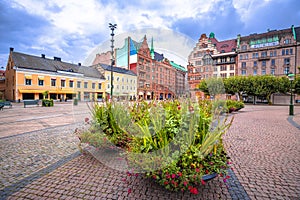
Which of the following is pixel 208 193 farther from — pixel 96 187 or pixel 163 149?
pixel 96 187

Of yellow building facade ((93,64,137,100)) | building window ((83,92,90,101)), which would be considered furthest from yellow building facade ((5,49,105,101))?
yellow building facade ((93,64,137,100))

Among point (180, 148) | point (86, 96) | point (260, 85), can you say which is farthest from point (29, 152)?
point (260, 85)

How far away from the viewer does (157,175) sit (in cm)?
228

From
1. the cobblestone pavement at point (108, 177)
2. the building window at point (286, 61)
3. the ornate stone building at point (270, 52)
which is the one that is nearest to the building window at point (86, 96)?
the cobblestone pavement at point (108, 177)

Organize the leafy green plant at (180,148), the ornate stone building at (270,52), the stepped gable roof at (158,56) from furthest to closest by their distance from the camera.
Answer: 1. the ornate stone building at (270,52)
2. the stepped gable roof at (158,56)
3. the leafy green plant at (180,148)

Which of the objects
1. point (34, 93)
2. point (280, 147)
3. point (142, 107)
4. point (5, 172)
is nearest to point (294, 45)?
point (280, 147)

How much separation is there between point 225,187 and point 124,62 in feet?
10.3

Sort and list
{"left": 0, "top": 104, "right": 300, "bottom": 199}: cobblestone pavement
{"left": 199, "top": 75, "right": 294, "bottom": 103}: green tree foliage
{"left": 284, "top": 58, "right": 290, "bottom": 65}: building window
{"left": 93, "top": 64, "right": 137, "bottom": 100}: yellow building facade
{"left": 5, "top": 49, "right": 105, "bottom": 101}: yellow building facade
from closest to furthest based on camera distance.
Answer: {"left": 0, "top": 104, "right": 300, "bottom": 199}: cobblestone pavement < {"left": 93, "top": 64, "right": 137, "bottom": 100}: yellow building facade < {"left": 5, "top": 49, "right": 105, "bottom": 101}: yellow building facade < {"left": 199, "top": 75, "right": 294, "bottom": 103}: green tree foliage < {"left": 284, "top": 58, "right": 290, "bottom": 65}: building window

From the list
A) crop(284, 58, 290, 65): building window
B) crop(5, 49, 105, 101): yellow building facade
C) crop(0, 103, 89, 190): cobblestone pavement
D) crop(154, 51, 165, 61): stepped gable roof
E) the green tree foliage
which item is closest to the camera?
crop(154, 51, 165, 61): stepped gable roof

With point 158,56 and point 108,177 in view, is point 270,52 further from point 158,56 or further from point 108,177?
point 108,177

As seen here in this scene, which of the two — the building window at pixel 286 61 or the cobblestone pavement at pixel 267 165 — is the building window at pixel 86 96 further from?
the building window at pixel 286 61

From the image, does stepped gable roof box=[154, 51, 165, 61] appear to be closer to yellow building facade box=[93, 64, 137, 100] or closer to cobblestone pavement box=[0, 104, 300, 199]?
yellow building facade box=[93, 64, 137, 100]

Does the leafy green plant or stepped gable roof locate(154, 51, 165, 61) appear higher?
stepped gable roof locate(154, 51, 165, 61)

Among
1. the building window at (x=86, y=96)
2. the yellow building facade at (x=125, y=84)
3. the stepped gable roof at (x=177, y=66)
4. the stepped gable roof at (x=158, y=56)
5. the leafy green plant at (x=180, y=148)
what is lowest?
the leafy green plant at (x=180, y=148)
